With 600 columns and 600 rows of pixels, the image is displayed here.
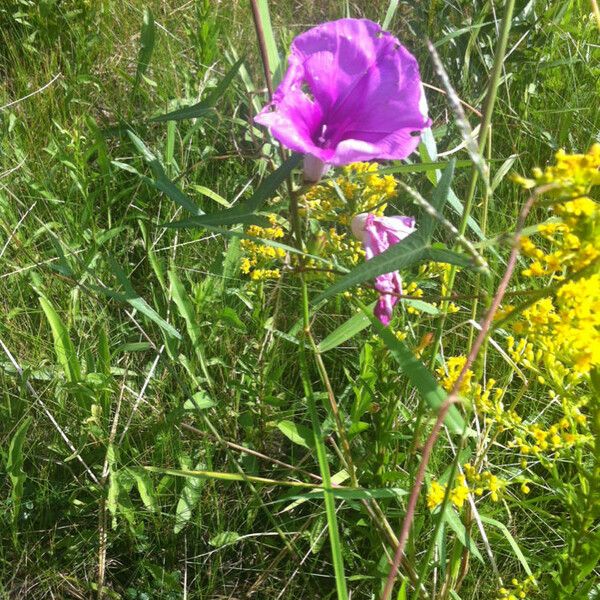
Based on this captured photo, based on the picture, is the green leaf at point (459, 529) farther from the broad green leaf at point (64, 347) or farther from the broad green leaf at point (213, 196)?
the broad green leaf at point (64, 347)

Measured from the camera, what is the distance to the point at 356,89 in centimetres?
96

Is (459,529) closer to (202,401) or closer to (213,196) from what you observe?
(202,401)

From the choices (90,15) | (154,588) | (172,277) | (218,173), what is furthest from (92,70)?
(154,588)

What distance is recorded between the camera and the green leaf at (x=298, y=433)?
4.19 ft

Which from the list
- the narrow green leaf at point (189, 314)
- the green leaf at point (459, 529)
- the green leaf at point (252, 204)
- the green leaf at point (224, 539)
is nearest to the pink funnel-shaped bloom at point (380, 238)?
the green leaf at point (252, 204)

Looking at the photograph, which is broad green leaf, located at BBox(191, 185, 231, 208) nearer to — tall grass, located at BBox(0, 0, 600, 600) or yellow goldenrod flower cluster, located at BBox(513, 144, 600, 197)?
tall grass, located at BBox(0, 0, 600, 600)

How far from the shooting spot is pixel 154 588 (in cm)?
133

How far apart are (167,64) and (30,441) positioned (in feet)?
3.79

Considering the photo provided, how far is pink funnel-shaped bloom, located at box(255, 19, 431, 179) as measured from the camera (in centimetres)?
90

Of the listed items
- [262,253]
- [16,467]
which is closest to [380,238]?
[262,253]

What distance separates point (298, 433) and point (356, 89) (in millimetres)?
618

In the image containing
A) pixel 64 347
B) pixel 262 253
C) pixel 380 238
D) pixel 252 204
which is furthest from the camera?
pixel 64 347

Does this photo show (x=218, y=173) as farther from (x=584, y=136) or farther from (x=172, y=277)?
(x=584, y=136)

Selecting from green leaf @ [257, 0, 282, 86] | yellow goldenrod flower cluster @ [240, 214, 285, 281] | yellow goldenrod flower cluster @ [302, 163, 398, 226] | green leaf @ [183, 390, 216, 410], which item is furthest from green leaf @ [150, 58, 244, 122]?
green leaf @ [183, 390, 216, 410]
